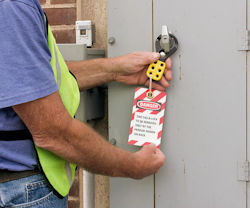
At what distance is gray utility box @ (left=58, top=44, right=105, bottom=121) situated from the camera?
129cm

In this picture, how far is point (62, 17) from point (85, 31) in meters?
0.14

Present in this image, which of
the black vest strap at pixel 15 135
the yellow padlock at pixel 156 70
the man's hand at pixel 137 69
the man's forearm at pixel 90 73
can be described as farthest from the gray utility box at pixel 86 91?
the black vest strap at pixel 15 135

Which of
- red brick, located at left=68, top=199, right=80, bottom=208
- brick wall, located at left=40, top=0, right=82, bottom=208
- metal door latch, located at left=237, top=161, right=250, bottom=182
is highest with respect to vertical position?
brick wall, located at left=40, top=0, right=82, bottom=208

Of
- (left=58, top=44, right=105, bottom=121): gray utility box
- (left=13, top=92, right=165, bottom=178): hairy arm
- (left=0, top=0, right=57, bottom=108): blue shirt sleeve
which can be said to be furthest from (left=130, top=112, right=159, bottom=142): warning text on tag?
(left=0, top=0, right=57, bottom=108): blue shirt sleeve

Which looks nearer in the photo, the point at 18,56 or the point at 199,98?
the point at 18,56

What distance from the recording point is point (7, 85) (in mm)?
794

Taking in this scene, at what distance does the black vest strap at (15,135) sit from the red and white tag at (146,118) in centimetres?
43

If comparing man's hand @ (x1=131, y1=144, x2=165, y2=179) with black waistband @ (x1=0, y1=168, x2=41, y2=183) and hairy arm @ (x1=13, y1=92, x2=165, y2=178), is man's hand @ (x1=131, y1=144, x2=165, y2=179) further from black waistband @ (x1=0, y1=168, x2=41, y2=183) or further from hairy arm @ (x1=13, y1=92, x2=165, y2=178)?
black waistband @ (x1=0, y1=168, x2=41, y2=183)

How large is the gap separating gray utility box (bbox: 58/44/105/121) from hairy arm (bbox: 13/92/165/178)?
0.32 m

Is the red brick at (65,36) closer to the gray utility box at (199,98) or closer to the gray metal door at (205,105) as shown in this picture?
the gray utility box at (199,98)

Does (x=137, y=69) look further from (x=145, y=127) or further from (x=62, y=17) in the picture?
(x=62, y=17)

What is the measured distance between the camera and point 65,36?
1507 mm

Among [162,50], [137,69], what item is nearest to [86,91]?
[137,69]

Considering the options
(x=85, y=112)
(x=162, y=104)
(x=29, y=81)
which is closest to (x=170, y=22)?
(x=162, y=104)
